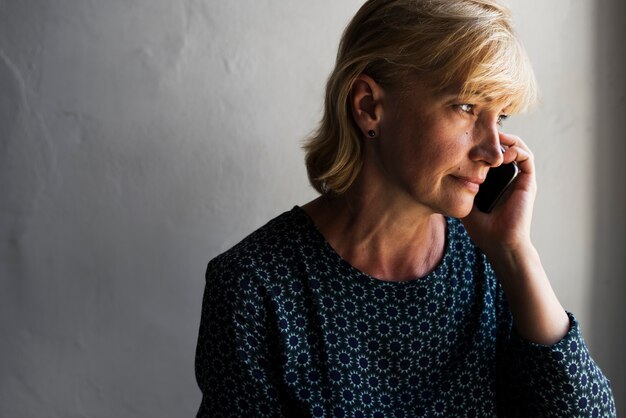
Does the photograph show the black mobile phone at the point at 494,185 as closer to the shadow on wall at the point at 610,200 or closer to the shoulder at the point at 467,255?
the shoulder at the point at 467,255

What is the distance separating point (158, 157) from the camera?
1491 mm

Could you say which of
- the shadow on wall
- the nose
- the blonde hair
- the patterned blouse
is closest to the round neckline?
the patterned blouse

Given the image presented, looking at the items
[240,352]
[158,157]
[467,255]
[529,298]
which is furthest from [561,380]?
[158,157]

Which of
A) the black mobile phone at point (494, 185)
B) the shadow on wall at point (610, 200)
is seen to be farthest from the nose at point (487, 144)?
the shadow on wall at point (610, 200)

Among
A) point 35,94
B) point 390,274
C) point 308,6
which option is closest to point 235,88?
point 308,6

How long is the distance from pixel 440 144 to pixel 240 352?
444 mm

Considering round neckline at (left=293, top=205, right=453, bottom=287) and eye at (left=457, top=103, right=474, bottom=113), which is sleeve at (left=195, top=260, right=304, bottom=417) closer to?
round neckline at (left=293, top=205, right=453, bottom=287)

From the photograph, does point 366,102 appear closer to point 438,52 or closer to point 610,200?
point 438,52

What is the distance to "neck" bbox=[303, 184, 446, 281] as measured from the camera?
4.15 ft

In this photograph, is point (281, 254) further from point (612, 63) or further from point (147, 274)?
point (612, 63)

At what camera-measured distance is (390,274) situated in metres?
1.29

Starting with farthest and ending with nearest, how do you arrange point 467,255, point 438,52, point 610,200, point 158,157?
point 610,200 → point 158,157 → point 467,255 → point 438,52

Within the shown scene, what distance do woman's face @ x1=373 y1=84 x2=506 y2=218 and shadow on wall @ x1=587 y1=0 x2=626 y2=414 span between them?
1.70ft

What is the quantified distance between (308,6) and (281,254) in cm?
54
